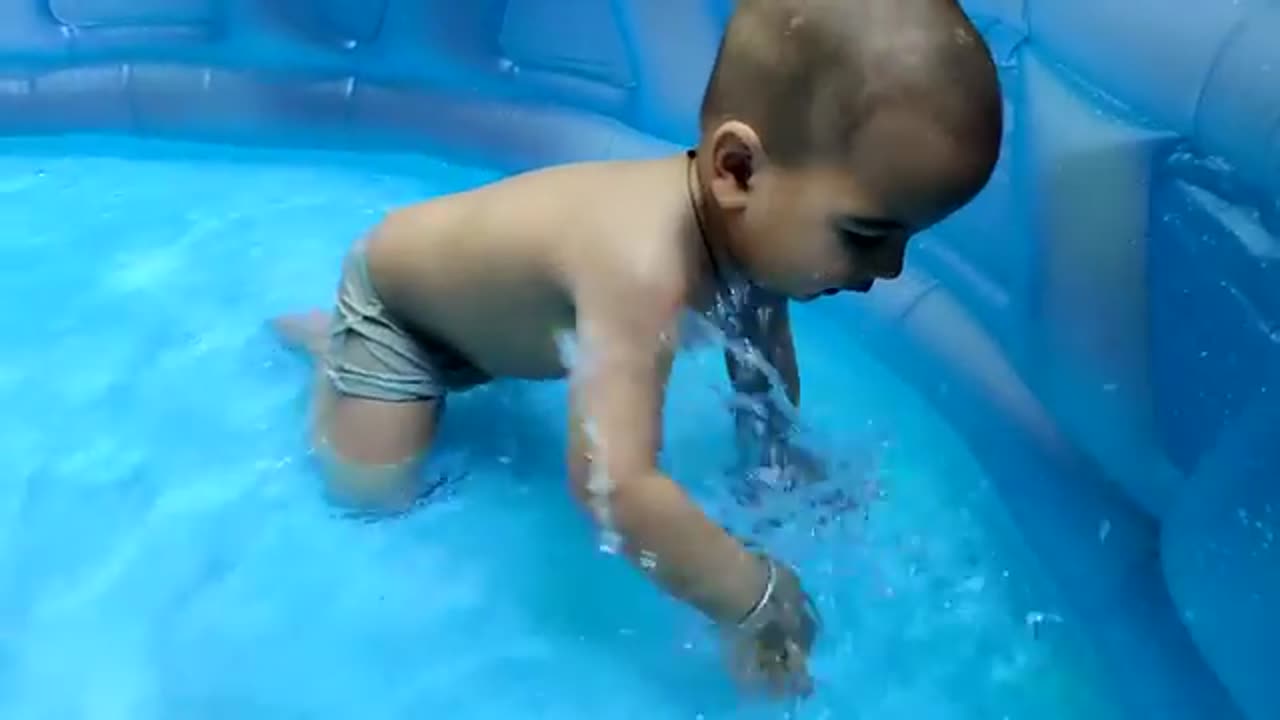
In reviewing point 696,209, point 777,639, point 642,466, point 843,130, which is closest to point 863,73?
point 843,130

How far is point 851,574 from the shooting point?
136cm

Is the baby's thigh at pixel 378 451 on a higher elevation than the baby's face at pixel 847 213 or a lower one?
lower

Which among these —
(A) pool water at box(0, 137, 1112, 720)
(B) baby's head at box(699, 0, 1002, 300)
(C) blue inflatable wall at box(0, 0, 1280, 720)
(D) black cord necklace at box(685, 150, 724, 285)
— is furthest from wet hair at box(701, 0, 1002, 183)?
(A) pool water at box(0, 137, 1112, 720)

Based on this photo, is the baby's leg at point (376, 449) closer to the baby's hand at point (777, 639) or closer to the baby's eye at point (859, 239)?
the baby's hand at point (777, 639)

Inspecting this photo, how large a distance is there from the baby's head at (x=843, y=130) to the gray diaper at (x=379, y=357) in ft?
1.34

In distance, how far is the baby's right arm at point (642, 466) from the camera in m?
1.11

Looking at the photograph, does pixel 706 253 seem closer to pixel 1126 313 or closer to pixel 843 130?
pixel 843 130

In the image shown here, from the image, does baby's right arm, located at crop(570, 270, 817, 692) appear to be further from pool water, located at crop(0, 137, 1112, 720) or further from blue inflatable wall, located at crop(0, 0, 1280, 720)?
blue inflatable wall, located at crop(0, 0, 1280, 720)

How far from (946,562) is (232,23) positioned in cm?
131

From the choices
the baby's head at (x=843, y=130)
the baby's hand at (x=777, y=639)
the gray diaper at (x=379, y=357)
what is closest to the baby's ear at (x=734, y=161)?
the baby's head at (x=843, y=130)

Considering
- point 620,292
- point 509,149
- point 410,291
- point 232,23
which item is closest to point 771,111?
point 620,292

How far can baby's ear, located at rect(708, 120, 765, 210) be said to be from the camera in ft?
3.52

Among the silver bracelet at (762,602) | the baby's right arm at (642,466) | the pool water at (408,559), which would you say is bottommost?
the pool water at (408,559)

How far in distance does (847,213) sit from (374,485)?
22.9 inches
